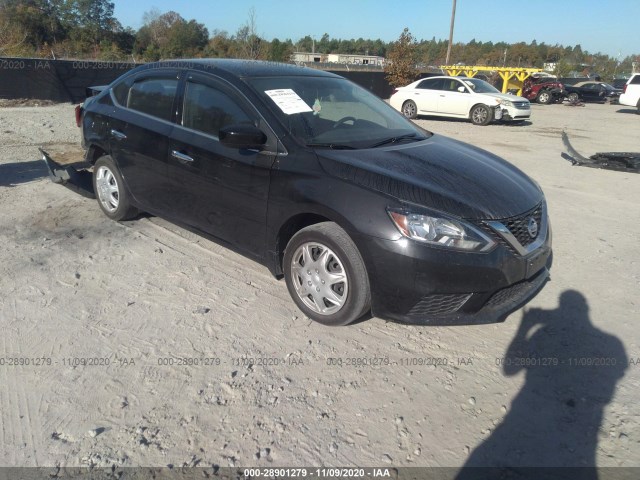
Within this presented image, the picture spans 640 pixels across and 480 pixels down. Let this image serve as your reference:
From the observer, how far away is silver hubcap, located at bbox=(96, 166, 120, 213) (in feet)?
16.6

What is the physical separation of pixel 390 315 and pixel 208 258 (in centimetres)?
197

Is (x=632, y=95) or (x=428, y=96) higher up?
(x=632, y=95)

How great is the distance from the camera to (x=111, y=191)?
512 centimetres

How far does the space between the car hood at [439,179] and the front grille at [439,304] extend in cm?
→ 49

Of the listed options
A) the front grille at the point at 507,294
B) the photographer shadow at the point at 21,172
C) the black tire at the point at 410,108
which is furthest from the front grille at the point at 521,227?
the black tire at the point at 410,108

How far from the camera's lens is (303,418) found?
8.65 ft

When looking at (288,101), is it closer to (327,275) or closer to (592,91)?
(327,275)

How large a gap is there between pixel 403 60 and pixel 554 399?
23580 mm

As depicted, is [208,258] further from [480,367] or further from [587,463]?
[587,463]

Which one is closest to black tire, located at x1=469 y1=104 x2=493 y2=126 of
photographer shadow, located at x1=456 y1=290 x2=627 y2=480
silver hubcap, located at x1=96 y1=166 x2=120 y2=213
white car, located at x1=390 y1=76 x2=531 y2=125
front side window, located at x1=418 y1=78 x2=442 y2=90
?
white car, located at x1=390 y1=76 x2=531 y2=125

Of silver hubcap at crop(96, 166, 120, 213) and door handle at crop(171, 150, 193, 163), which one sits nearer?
door handle at crop(171, 150, 193, 163)

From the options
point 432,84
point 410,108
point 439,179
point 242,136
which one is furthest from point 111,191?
point 432,84

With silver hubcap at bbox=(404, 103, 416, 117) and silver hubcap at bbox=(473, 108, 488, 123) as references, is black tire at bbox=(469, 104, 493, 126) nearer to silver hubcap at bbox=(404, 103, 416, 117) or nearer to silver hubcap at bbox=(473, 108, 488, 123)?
silver hubcap at bbox=(473, 108, 488, 123)

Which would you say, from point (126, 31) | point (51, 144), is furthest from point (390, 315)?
point (126, 31)
